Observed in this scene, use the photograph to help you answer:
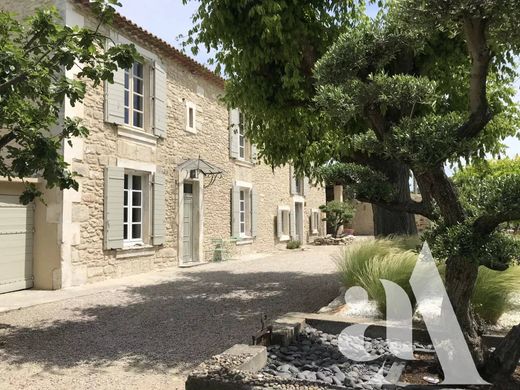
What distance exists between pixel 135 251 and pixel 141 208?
943mm

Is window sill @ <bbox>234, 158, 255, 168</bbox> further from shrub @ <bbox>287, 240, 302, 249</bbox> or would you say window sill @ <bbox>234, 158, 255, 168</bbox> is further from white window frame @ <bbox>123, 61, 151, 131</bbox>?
white window frame @ <bbox>123, 61, 151, 131</bbox>

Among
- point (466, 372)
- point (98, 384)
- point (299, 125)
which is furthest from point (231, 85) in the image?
point (466, 372)

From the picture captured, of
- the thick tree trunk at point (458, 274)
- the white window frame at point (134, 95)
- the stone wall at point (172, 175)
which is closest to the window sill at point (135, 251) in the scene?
the stone wall at point (172, 175)

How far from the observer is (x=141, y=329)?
16.7 feet

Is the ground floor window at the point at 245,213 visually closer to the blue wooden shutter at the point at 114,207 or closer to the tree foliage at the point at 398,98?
the blue wooden shutter at the point at 114,207

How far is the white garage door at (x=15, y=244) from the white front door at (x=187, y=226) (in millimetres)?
4049

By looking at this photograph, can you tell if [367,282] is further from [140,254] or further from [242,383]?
[140,254]

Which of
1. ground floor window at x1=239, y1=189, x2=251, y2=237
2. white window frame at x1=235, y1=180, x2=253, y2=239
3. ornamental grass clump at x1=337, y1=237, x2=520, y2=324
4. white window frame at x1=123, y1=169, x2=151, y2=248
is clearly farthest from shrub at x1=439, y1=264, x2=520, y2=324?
ground floor window at x1=239, y1=189, x2=251, y2=237

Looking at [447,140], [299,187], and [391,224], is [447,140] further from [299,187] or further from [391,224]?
[299,187]

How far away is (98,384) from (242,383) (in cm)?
143

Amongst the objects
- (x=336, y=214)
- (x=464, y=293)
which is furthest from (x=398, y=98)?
(x=336, y=214)

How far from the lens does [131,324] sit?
17.4 feet

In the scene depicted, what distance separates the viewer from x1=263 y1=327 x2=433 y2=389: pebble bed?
9.64ft

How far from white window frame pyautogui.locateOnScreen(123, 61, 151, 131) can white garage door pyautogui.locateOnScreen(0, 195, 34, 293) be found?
2724 mm
